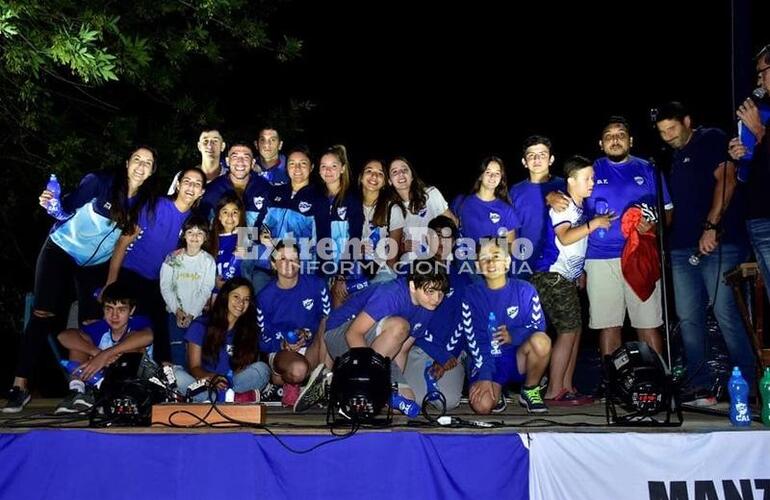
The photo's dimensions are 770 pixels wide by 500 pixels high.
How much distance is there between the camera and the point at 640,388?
4.68 metres

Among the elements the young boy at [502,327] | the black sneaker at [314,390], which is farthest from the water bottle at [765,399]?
the black sneaker at [314,390]

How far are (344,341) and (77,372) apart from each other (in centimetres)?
183

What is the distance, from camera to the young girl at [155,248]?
6230 mm

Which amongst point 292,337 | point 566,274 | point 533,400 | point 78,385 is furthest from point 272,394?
point 566,274

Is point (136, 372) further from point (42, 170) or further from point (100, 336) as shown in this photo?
point (42, 170)

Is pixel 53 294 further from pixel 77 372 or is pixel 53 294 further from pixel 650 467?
pixel 650 467

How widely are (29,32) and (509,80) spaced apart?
25.4ft

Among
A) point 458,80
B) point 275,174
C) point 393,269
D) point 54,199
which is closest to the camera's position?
point 54,199

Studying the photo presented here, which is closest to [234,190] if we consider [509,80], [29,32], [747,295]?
[29,32]

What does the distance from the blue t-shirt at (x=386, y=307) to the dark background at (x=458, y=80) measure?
502 cm

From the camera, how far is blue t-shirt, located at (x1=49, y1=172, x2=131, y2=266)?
611cm

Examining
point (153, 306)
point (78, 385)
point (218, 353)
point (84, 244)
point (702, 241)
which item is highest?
point (84, 244)

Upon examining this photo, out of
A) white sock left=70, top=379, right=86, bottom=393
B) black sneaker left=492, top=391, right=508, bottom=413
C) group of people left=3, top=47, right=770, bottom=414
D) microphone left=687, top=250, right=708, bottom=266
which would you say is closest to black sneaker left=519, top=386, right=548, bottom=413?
group of people left=3, top=47, right=770, bottom=414

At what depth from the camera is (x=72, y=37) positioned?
6078 mm
